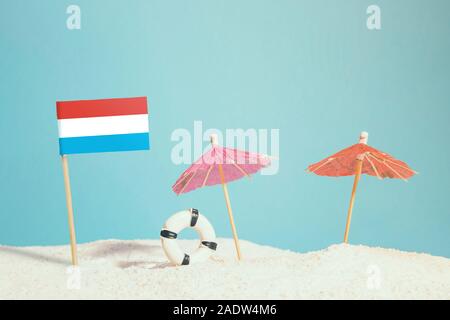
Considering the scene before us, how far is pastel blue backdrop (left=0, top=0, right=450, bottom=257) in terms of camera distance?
6.09m

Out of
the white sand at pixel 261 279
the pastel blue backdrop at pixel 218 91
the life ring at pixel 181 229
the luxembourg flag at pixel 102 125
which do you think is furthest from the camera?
the pastel blue backdrop at pixel 218 91

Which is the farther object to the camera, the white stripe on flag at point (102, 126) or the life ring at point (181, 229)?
the life ring at point (181, 229)

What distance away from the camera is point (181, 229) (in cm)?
439

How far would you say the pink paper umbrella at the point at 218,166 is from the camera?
14.2ft

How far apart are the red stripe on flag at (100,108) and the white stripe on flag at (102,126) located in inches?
1.0

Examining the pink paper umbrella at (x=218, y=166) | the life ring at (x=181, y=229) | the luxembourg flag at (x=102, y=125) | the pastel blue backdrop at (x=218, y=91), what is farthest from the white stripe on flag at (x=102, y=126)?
the pastel blue backdrop at (x=218, y=91)

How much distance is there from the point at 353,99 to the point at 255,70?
3.25ft

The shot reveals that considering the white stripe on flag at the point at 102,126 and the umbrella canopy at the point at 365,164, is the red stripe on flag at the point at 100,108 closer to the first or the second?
the white stripe on flag at the point at 102,126

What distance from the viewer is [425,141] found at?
629cm

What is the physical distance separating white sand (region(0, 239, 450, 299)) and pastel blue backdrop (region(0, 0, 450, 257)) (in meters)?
1.85

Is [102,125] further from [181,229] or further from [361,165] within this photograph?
[361,165]

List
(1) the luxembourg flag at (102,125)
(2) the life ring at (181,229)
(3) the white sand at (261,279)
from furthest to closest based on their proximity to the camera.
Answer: (2) the life ring at (181,229) < (1) the luxembourg flag at (102,125) < (3) the white sand at (261,279)

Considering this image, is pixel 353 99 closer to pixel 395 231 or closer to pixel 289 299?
pixel 395 231

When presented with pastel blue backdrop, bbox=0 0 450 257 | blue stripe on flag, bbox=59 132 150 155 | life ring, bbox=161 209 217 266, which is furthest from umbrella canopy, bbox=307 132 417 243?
pastel blue backdrop, bbox=0 0 450 257
